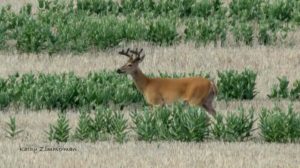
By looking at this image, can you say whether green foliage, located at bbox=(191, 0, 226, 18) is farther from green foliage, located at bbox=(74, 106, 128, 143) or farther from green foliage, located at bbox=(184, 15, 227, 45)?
green foliage, located at bbox=(74, 106, 128, 143)

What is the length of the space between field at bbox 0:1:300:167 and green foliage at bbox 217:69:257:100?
0.16 metres

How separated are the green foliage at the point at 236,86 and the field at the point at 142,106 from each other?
158mm

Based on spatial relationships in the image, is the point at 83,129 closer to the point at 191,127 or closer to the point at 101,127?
the point at 101,127

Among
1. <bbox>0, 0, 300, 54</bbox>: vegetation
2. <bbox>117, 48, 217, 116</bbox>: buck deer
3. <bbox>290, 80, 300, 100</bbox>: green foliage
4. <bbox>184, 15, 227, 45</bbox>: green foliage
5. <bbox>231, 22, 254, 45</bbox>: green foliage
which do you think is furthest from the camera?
<bbox>184, 15, 227, 45</bbox>: green foliage

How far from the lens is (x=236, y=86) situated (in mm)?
21078

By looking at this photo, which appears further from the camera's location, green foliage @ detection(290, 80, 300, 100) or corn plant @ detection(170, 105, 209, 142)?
green foliage @ detection(290, 80, 300, 100)

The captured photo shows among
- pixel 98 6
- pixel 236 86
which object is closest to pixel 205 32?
pixel 98 6

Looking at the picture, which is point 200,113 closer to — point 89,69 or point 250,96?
point 250,96

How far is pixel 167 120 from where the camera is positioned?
16.7 m

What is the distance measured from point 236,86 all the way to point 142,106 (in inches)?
74.8

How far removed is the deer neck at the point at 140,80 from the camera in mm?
19406

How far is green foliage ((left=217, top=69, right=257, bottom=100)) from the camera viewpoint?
68.9ft

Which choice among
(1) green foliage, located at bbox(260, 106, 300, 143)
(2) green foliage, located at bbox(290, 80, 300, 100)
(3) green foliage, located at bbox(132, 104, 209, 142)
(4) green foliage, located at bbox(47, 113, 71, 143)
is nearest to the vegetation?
(2) green foliage, located at bbox(290, 80, 300, 100)

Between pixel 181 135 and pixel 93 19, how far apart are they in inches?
471
